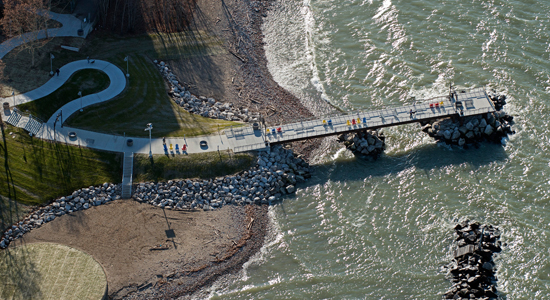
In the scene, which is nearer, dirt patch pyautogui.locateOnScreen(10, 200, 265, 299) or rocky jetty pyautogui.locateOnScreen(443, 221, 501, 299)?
rocky jetty pyautogui.locateOnScreen(443, 221, 501, 299)

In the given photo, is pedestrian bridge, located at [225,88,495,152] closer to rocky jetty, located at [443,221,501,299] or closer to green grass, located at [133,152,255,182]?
green grass, located at [133,152,255,182]

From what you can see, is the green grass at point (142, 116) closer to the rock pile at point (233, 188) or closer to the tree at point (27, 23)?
the rock pile at point (233, 188)

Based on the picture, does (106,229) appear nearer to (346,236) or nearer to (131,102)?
(131,102)

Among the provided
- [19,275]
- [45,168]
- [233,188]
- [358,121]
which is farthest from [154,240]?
[358,121]

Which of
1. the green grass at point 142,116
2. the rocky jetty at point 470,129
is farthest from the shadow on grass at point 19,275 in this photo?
the rocky jetty at point 470,129

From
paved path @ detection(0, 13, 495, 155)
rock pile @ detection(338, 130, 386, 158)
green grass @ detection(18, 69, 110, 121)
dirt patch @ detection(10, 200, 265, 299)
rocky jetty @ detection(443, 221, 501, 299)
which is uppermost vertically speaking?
green grass @ detection(18, 69, 110, 121)

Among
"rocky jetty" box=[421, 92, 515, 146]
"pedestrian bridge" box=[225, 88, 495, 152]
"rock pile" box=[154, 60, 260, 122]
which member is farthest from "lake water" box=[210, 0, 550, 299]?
"rock pile" box=[154, 60, 260, 122]

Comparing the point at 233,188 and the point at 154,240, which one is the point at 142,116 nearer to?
the point at 233,188
